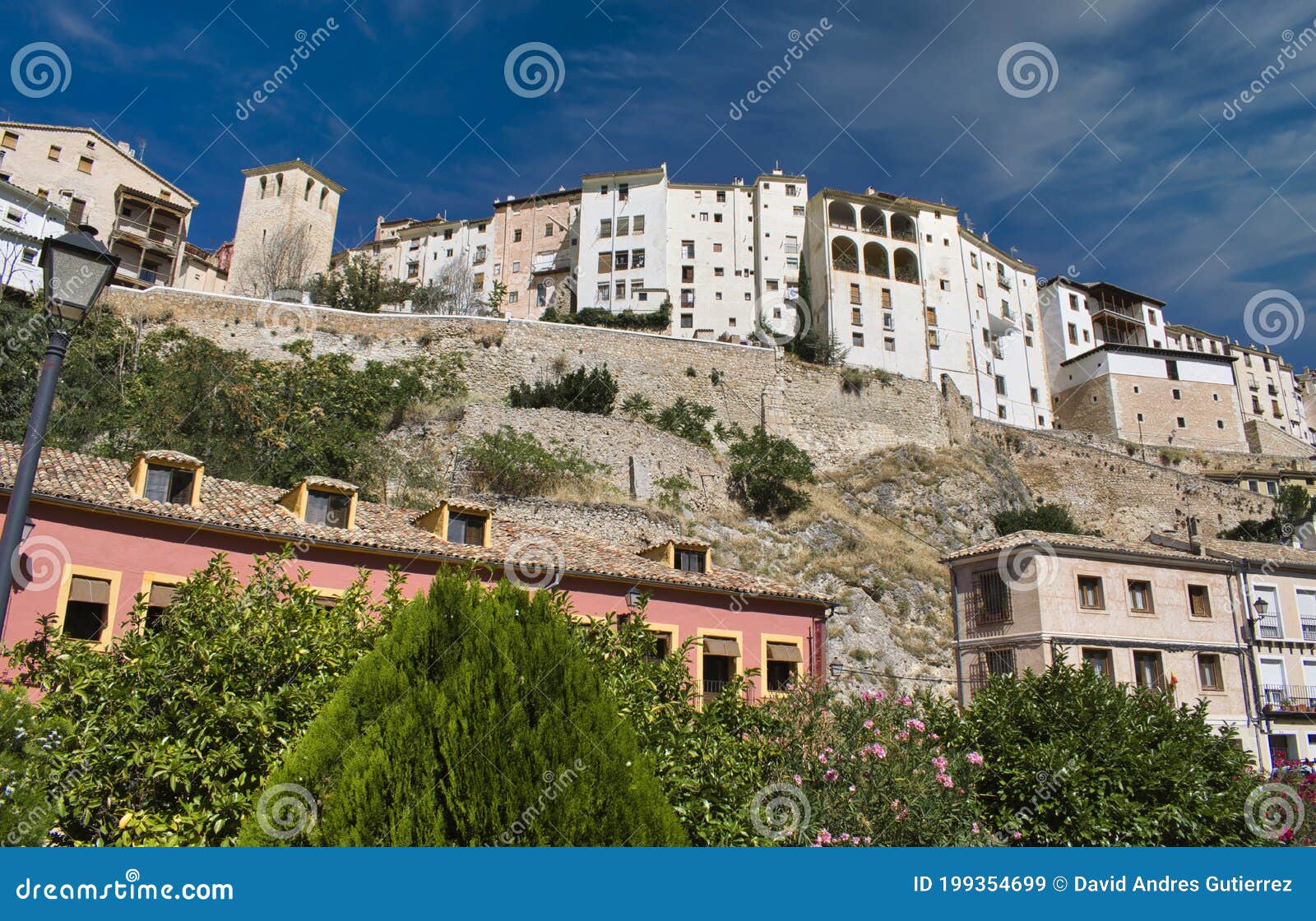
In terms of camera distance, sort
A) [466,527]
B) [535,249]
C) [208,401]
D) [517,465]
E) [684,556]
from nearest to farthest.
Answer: [466,527] < [684,556] < [208,401] < [517,465] < [535,249]

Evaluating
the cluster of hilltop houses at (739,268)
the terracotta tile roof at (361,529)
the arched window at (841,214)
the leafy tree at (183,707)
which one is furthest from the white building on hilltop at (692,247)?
the leafy tree at (183,707)

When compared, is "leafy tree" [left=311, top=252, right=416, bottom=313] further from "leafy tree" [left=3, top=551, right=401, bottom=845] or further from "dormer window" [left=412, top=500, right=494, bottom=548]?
"leafy tree" [left=3, top=551, right=401, bottom=845]

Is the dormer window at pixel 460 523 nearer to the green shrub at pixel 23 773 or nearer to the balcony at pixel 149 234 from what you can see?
the green shrub at pixel 23 773

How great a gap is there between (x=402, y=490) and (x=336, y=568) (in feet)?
47.5

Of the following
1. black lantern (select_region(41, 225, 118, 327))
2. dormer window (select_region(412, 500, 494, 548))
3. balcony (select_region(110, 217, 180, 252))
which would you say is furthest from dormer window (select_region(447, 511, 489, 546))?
balcony (select_region(110, 217, 180, 252))

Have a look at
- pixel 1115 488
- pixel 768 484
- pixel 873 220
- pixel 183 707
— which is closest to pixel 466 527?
pixel 183 707

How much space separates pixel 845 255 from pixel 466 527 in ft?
136

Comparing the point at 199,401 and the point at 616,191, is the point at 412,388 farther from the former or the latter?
the point at 616,191

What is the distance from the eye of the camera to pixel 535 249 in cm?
6306

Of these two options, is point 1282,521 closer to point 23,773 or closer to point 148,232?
point 23,773

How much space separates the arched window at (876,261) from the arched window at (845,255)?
688 mm

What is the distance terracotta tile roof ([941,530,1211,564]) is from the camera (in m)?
24.1

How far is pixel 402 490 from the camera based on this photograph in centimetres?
3241

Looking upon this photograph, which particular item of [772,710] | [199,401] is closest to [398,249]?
[199,401]
